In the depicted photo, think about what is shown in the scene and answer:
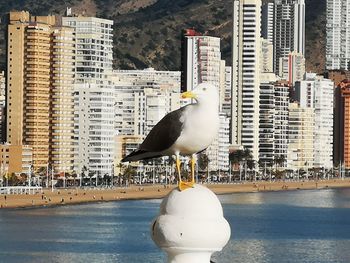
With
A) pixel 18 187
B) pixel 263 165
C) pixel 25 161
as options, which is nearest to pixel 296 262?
pixel 18 187

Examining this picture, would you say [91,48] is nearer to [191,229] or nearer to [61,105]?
[61,105]

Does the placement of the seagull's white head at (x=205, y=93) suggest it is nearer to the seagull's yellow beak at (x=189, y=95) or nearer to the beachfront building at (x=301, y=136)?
the seagull's yellow beak at (x=189, y=95)

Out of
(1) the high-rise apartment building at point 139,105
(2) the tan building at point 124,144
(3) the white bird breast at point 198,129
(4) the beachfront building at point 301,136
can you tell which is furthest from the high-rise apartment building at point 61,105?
(3) the white bird breast at point 198,129

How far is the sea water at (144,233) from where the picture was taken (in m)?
60.2

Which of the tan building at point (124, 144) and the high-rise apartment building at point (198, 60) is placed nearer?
the tan building at point (124, 144)

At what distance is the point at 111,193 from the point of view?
396ft

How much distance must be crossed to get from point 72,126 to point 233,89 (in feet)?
129

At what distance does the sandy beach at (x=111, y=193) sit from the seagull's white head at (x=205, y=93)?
8466 cm

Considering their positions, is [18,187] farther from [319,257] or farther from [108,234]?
[319,257]

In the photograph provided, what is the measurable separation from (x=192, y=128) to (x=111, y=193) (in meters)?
114

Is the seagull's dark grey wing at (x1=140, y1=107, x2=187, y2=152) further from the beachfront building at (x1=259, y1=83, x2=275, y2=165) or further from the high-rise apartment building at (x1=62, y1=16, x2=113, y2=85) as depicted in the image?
the beachfront building at (x1=259, y1=83, x2=275, y2=165)

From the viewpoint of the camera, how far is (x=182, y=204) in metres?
6.30

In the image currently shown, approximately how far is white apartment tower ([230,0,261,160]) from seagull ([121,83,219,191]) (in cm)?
16635

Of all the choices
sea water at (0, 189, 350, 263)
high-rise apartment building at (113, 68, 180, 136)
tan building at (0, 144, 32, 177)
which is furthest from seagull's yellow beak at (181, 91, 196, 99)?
high-rise apartment building at (113, 68, 180, 136)
